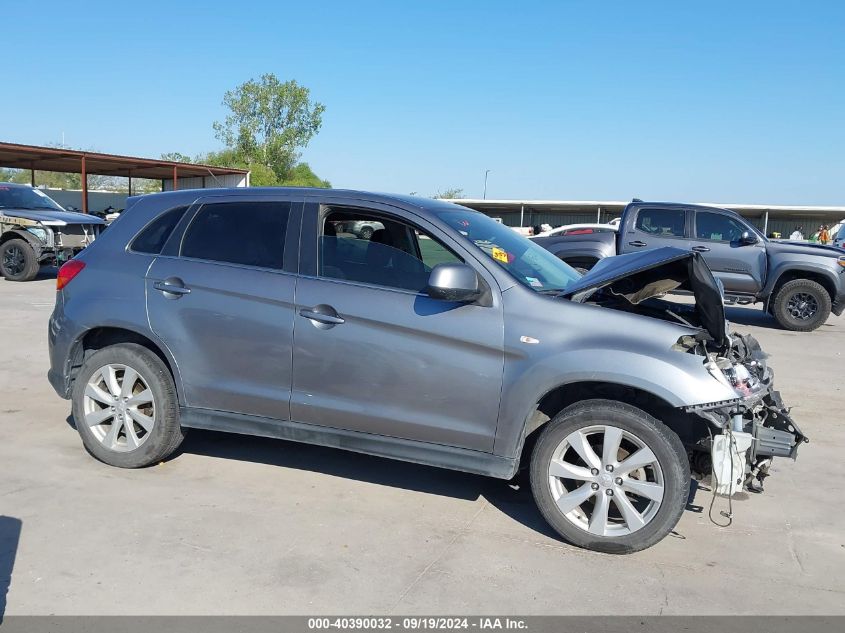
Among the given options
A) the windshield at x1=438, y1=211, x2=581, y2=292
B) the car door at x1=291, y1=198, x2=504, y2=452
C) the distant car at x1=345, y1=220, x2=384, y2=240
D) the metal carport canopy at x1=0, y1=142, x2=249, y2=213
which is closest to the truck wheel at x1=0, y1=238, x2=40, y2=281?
the metal carport canopy at x1=0, y1=142, x2=249, y2=213

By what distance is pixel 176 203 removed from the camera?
507 cm

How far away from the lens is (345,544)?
13.1 ft

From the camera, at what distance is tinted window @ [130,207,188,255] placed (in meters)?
5.01

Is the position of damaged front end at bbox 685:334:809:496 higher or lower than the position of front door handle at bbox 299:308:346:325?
lower

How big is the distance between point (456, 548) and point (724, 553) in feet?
4.78

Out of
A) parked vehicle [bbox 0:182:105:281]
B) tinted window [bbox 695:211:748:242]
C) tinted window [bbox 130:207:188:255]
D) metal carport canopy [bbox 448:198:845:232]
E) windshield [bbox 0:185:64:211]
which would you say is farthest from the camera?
metal carport canopy [bbox 448:198:845:232]

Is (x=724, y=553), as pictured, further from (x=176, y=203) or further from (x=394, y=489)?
(x=176, y=203)

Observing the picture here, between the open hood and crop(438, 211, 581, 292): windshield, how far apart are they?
0.25 metres

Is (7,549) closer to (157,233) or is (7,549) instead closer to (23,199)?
(157,233)

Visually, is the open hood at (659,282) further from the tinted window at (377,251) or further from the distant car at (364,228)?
the distant car at (364,228)

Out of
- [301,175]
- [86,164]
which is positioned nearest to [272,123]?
[301,175]

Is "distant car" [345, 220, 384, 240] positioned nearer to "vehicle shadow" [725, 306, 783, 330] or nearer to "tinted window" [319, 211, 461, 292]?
"tinted window" [319, 211, 461, 292]

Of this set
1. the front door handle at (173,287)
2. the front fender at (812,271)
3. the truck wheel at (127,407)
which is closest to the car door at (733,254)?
the front fender at (812,271)

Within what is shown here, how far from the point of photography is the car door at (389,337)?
13.5 feet
